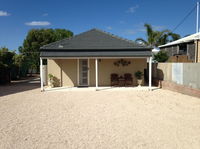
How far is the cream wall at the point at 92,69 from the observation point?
12.6m

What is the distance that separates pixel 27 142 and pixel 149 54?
31.3 ft

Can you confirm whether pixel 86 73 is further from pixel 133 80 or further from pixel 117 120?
pixel 117 120

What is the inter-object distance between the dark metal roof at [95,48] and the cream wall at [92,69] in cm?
118

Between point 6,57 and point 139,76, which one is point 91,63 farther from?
point 6,57

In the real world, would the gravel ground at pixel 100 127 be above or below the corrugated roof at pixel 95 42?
below

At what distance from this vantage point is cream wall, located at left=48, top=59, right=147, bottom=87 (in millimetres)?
12570

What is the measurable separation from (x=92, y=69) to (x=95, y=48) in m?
1.79

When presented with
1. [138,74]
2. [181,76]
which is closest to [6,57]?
[138,74]

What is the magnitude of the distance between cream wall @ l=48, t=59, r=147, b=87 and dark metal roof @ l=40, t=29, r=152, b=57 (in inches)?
46.6

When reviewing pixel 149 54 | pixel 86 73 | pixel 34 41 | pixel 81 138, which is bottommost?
pixel 81 138

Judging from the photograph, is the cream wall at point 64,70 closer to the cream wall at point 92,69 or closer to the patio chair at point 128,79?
the cream wall at point 92,69

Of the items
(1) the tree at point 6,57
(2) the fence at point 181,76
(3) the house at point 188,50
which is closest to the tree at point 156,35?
(3) the house at point 188,50

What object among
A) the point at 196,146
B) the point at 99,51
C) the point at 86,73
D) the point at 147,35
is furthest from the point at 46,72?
the point at 147,35

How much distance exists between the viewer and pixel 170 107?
6.66m
